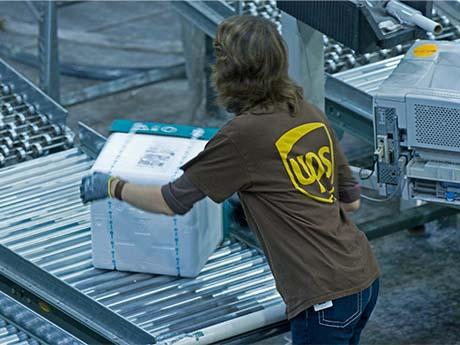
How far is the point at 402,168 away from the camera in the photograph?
4.86 meters

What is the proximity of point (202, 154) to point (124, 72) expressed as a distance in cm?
511

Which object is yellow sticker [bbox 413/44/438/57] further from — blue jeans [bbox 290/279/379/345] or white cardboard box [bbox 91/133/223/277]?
blue jeans [bbox 290/279/379/345]

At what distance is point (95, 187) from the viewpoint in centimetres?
436

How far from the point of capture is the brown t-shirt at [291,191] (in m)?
3.87

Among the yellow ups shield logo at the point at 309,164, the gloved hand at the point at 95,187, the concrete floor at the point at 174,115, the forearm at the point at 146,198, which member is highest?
the yellow ups shield logo at the point at 309,164

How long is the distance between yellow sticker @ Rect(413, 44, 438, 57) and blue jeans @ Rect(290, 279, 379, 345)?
1.27m

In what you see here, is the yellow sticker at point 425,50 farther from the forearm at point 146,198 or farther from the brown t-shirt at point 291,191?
the forearm at point 146,198

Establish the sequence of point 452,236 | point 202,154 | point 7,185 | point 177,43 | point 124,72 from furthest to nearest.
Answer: point 177,43, point 124,72, point 452,236, point 7,185, point 202,154

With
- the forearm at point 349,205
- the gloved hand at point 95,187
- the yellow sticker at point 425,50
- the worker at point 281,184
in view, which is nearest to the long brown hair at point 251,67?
the worker at point 281,184

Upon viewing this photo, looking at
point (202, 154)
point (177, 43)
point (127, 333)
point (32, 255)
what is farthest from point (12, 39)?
point (202, 154)

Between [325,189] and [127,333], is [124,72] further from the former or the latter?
[325,189]

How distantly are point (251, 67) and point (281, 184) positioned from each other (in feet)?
1.24

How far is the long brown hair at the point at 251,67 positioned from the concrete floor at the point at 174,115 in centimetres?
191

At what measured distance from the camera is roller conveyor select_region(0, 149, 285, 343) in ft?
15.7
